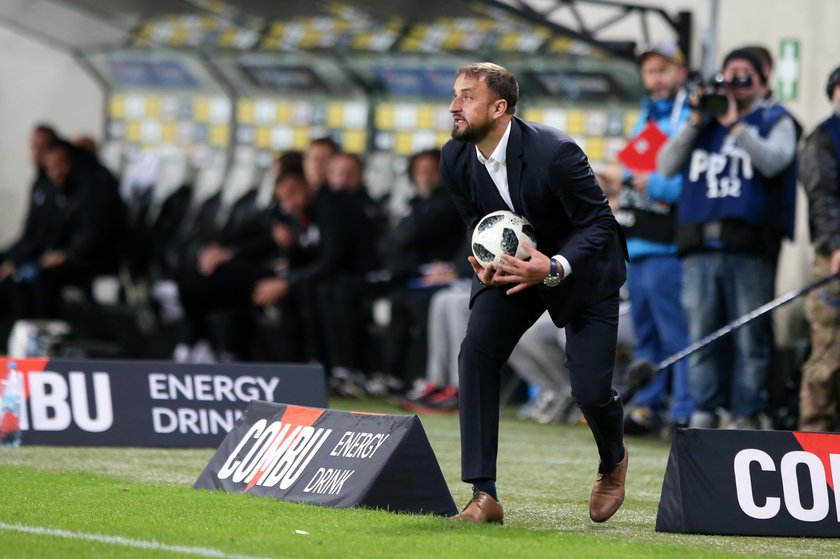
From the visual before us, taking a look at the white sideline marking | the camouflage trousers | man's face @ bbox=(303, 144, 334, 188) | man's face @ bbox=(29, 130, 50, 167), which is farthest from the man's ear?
man's face @ bbox=(29, 130, 50, 167)

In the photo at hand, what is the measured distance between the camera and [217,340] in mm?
15008

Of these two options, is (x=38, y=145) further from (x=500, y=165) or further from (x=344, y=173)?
(x=500, y=165)

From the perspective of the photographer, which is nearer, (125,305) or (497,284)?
(497,284)

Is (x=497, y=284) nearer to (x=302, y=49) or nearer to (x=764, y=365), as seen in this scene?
(x=764, y=365)

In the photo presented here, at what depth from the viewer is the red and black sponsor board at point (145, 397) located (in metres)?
8.95

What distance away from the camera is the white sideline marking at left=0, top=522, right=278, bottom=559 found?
5316mm

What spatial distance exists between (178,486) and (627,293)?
17.9ft

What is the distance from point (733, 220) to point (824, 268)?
0.62 meters

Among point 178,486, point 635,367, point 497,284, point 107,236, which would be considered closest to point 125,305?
point 107,236

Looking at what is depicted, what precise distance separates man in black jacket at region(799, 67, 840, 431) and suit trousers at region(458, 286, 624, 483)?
359 cm

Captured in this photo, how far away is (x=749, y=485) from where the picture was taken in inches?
250

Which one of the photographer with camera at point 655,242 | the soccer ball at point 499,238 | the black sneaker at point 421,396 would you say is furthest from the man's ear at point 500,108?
the black sneaker at point 421,396

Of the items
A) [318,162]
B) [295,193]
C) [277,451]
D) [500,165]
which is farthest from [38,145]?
[500,165]

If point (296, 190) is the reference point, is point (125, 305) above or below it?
below
